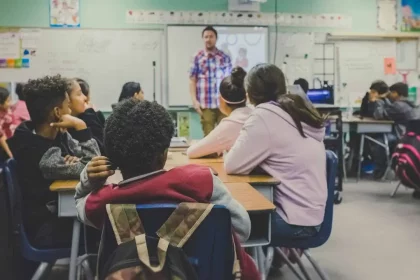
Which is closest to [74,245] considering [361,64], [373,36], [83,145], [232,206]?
[83,145]

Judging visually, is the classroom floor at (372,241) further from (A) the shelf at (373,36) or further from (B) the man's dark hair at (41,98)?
(A) the shelf at (373,36)

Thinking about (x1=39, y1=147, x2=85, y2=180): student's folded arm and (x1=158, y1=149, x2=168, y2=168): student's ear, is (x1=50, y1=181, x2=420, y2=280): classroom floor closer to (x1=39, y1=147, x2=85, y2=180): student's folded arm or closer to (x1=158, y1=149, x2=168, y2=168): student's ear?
(x1=39, y1=147, x2=85, y2=180): student's folded arm

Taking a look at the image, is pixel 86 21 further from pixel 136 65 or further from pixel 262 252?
pixel 262 252

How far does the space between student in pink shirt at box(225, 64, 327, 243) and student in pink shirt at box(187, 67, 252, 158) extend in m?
0.48

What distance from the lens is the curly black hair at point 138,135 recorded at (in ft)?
4.54

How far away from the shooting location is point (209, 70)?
6043 mm

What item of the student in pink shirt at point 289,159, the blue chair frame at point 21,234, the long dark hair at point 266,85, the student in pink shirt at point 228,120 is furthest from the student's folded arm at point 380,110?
the blue chair frame at point 21,234

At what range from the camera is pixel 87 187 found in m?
1.59

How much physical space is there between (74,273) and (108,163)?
96 cm

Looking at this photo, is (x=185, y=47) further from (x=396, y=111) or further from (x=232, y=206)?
(x=232, y=206)

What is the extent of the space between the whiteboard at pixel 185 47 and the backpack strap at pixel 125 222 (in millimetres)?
5796

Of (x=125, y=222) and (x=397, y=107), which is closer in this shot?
(x=125, y=222)

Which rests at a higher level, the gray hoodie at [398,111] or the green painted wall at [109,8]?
the green painted wall at [109,8]

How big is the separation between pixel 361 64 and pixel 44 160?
235 inches
